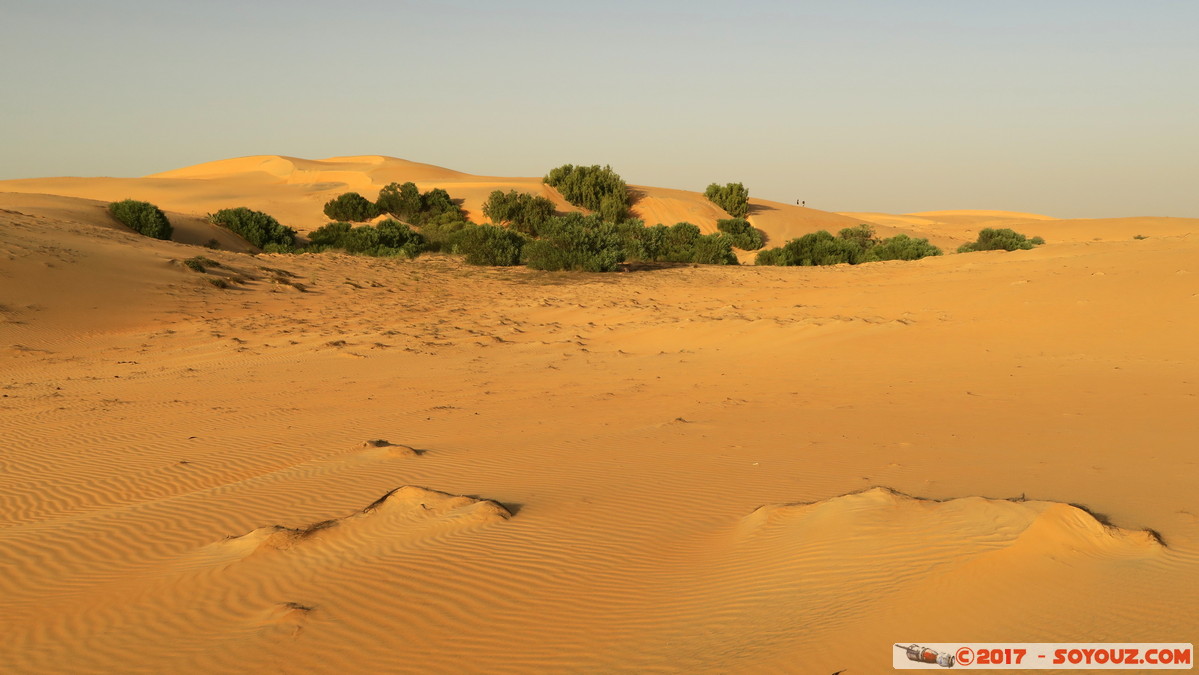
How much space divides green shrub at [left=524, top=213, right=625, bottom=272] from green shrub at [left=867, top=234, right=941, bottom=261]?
9941 millimetres

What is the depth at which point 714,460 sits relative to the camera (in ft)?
20.9

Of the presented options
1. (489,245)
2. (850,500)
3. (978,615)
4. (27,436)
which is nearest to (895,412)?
(850,500)

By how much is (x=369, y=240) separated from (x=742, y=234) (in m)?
16.1

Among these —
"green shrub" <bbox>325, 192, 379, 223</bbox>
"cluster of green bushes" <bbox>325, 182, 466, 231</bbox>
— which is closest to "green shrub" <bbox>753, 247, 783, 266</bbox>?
"cluster of green bushes" <bbox>325, 182, 466, 231</bbox>

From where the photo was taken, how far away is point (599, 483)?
590cm

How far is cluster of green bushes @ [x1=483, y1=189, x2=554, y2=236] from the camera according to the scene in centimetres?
3684

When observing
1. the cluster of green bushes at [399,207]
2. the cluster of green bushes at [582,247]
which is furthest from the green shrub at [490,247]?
the cluster of green bushes at [399,207]

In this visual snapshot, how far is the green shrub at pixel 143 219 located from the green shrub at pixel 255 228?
2.80 metres

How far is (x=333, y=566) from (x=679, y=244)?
25.6m

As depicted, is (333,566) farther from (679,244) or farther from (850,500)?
(679,244)

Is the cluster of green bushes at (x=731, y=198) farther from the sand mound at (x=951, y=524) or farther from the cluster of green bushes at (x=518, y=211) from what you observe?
Answer: the sand mound at (x=951, y=524)

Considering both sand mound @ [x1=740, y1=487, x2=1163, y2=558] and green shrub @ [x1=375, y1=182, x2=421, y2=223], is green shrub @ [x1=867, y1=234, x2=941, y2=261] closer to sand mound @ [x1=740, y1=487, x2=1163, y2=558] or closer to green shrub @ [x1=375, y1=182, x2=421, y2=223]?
green shrub @ [x1=375, y1=182, x2=421, y2=223]

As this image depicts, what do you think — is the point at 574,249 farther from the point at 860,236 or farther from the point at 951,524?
the point at 951,524

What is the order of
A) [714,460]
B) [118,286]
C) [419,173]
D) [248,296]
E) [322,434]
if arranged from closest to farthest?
[714,460] → [322,434] → [118,286] → [248,296] → [419,173]
